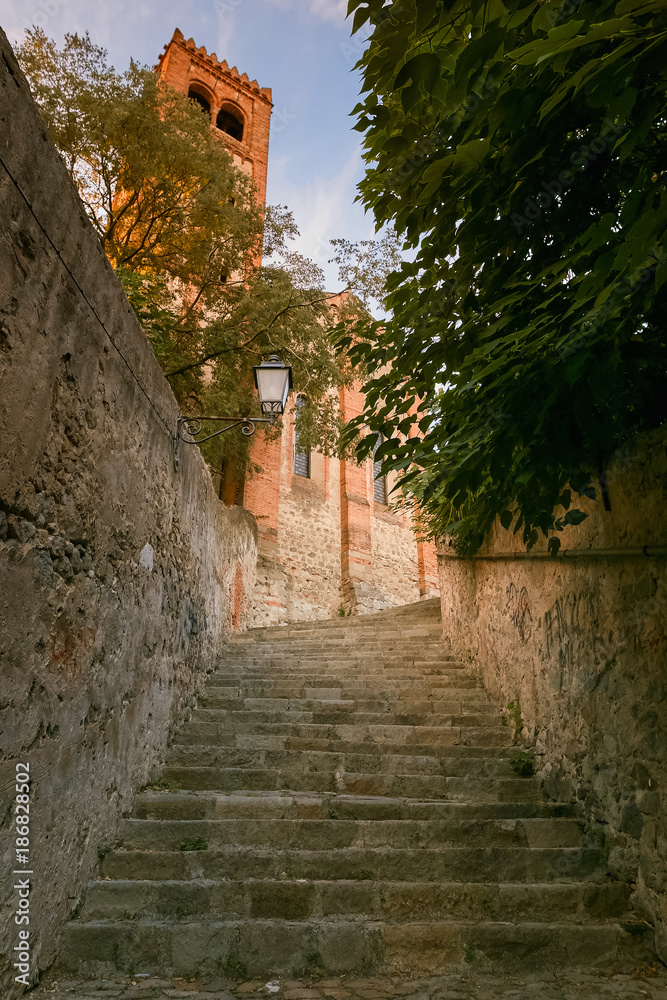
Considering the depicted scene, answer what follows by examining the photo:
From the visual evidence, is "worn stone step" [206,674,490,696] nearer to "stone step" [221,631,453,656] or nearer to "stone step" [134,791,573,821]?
"stone step" [221,631,453,656]

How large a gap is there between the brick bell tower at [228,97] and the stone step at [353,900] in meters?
16.4

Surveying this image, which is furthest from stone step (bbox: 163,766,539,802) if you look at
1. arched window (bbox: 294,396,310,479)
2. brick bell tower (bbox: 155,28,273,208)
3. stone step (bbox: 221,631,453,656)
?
brick bell tower (bbox: 155,28,273,208)

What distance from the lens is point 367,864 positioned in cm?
308

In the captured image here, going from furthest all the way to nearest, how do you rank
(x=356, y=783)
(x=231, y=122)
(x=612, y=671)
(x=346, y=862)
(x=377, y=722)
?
(x=231, y=122), (x=377, y=722), (x=356, y=783), (x=612, y=671), (x=346, y=862)

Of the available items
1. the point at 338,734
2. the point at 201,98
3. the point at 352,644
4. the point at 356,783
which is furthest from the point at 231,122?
the point at 356,783

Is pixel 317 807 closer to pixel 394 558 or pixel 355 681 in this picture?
pixel 355 681

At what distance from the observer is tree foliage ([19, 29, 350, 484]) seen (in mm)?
8242

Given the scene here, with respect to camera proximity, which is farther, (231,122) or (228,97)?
(231,122)

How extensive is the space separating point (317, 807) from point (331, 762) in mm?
574

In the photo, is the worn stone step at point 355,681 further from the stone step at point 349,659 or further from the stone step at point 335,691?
the stone step at point 349,659

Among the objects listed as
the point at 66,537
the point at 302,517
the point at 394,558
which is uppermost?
the point at 302,517

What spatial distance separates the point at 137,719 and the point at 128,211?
7821mm

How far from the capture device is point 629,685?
312cm

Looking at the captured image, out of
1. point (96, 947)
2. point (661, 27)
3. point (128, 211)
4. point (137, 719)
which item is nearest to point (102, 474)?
point (137, 719)
